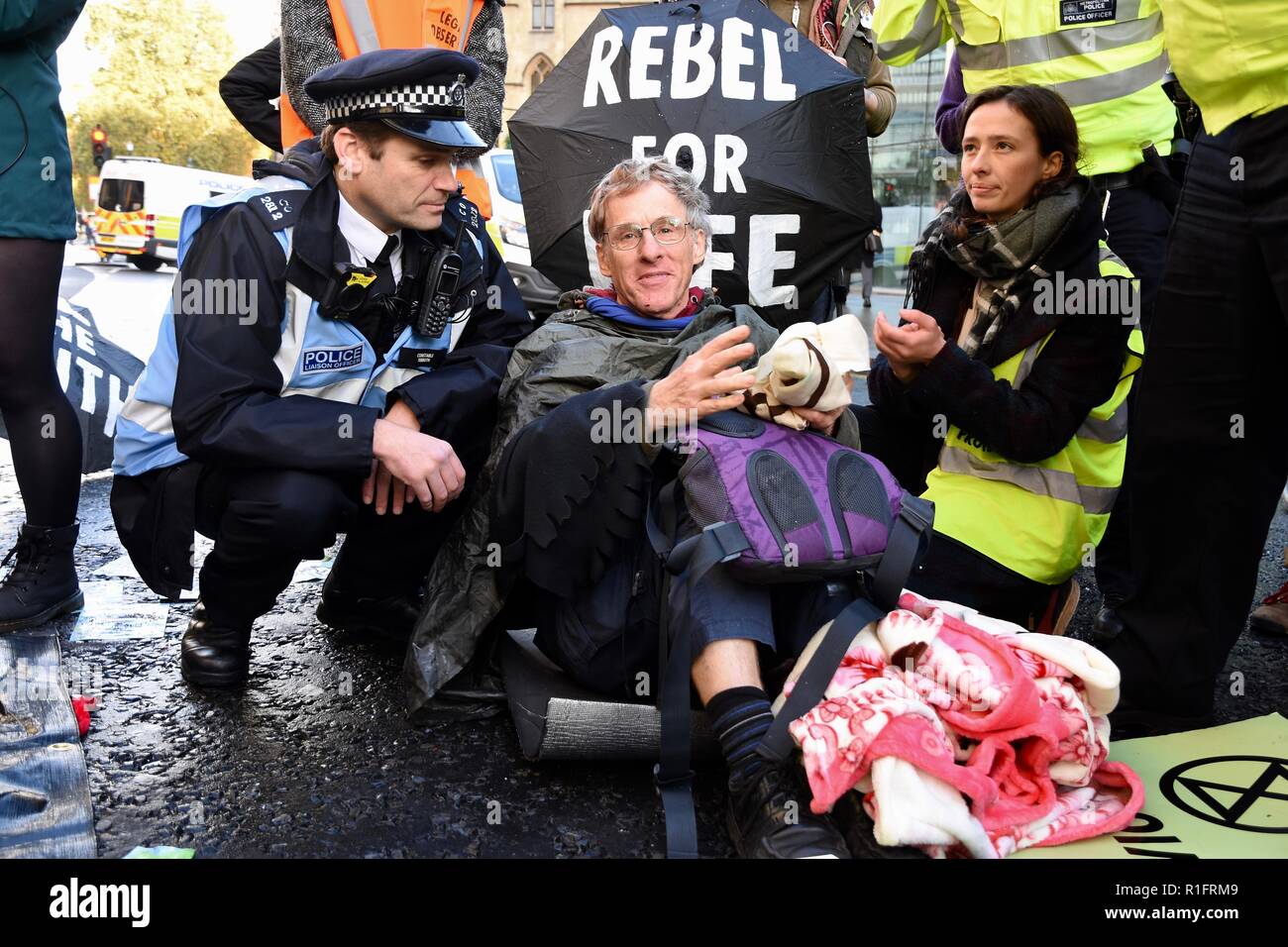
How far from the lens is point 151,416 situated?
104 inches

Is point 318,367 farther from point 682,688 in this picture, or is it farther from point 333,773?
point 682,688

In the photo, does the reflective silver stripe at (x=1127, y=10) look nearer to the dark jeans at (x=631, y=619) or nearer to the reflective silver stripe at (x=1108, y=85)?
the reflective silver stripe at (x=1108, y=85)

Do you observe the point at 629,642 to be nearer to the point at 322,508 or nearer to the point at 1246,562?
the point at 322,508

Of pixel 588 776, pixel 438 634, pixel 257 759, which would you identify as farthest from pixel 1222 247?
pixel 257 759

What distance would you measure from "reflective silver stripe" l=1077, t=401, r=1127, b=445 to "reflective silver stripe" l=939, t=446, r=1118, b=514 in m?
0.12

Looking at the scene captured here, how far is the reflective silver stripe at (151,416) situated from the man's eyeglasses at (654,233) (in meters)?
1.12

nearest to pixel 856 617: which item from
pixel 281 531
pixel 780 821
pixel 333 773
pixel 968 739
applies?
pixel 968 739

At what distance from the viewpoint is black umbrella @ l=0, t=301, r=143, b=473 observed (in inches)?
173

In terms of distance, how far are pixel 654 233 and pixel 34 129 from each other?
165cm

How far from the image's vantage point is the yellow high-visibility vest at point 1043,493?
2.74 m

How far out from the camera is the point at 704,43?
351cm

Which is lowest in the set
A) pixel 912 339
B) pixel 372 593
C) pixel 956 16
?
pixel 372 593

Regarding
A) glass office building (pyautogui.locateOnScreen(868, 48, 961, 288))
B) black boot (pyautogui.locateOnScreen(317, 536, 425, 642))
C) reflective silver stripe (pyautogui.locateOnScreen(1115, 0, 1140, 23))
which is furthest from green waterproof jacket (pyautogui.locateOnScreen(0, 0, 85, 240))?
glass office building (pyautogui.locateOnScreen(868, 48, 961, 288))
